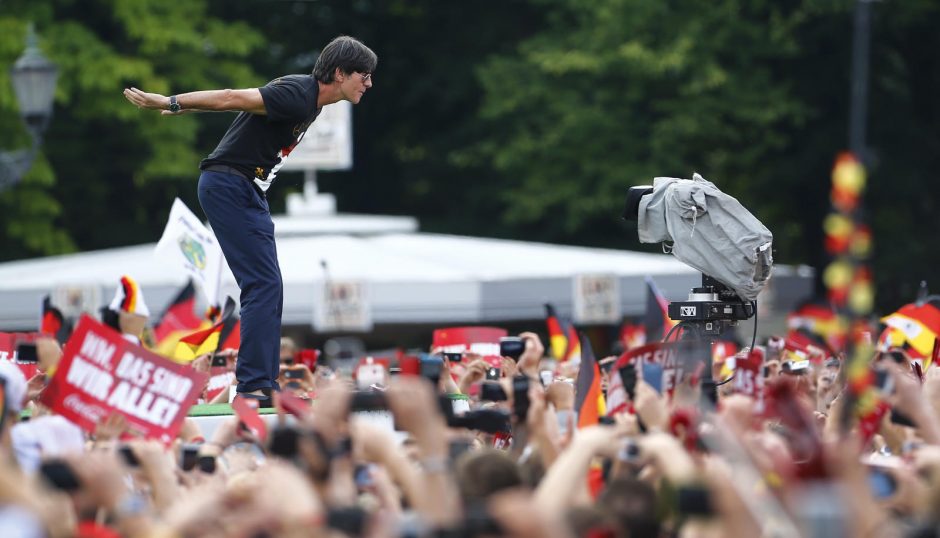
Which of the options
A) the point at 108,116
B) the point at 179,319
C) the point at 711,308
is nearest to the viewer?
the point at 711,308

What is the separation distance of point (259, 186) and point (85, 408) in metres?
2.09

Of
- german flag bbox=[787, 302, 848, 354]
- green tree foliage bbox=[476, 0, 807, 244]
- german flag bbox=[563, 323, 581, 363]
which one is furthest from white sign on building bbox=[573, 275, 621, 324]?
german flag bbox=[563, 323, 581, 363]

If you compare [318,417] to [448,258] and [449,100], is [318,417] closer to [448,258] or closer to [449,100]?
[448,258]

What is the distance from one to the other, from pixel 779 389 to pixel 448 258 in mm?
18061

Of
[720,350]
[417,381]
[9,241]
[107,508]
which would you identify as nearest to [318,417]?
[417,381]

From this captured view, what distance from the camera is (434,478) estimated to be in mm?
4566

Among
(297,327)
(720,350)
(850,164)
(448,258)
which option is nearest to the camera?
(850,164)

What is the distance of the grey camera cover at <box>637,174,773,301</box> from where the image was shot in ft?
27.9

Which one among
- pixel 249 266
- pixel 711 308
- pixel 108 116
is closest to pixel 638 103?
pixel 108 116

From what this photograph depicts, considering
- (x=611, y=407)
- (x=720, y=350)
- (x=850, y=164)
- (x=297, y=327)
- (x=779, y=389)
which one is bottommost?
(x=297, y=327)

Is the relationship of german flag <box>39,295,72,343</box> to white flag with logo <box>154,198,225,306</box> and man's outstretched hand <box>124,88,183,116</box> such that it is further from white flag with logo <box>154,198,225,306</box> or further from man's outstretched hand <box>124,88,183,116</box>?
man's outstretched hand <box>124,88,183,116</box>

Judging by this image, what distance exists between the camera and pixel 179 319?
1230 centimetres

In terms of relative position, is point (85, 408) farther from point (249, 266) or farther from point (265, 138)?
point (265, 138)

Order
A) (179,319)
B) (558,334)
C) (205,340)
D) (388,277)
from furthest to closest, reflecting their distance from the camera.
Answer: (388,277) → (179,319) → (558,334) → (205,340)
